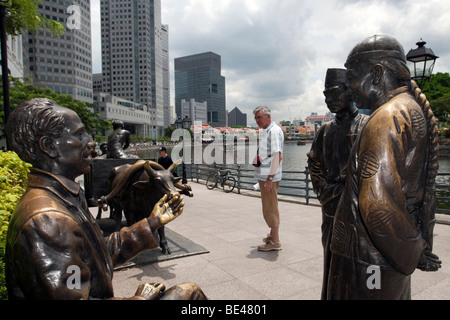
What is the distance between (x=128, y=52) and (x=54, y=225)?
141175mm

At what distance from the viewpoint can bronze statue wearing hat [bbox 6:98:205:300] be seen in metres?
1.26

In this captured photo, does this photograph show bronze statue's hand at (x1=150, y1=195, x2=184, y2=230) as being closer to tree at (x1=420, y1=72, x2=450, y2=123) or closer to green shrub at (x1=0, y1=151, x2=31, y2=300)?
green shrub at (x1=0, y1=151, x2=31, y2=300)

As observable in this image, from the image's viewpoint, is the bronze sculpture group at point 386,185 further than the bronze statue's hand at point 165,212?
No

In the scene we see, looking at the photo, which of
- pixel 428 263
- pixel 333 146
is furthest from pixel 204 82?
pixel 428 263

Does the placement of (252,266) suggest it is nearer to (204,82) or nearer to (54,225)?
(54,225)

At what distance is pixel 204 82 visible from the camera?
5738 inches

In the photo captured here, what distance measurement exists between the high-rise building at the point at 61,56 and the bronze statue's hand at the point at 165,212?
83.3m

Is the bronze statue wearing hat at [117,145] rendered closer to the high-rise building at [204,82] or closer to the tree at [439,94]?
the tree at [439,94]

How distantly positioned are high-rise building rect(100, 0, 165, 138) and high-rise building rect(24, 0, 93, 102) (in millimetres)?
46487

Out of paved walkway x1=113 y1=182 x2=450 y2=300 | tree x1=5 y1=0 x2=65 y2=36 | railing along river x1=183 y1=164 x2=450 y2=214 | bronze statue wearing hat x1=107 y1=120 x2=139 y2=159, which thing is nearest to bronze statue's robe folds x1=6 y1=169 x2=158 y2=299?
paved walkway x1=113 y1=182 x2=450 y2=300

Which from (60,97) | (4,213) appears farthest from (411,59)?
(60,97)

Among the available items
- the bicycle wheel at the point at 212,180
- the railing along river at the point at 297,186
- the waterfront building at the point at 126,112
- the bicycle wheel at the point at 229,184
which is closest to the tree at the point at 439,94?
the railing along river at the point at 297,186

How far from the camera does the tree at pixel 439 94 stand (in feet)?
139
